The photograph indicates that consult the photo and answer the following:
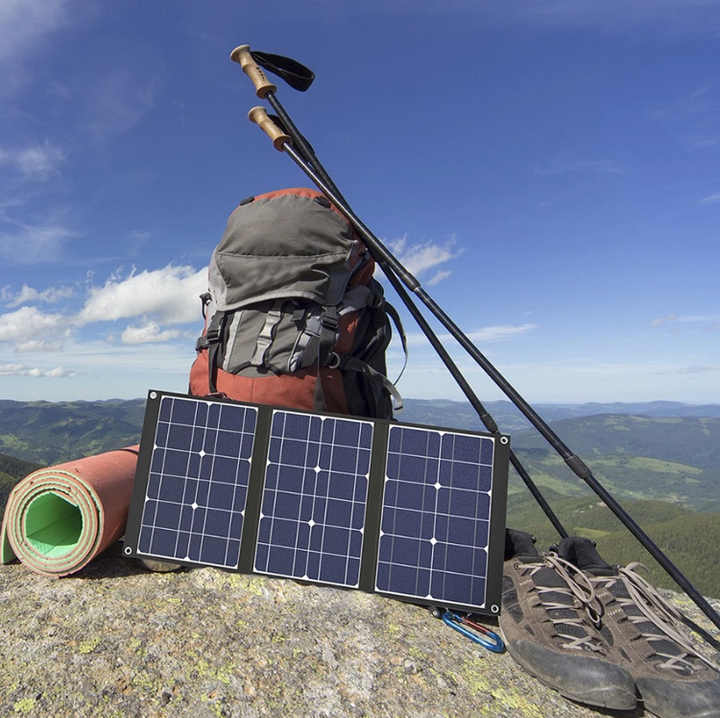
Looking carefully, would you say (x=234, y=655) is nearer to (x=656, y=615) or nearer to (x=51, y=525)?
(x=51, y=525)

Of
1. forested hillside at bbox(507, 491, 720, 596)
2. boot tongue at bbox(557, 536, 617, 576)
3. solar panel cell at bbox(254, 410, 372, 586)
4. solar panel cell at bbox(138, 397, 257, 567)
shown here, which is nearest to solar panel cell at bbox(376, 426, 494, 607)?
solar panel cell at bbox(254, 410, 372, 586)

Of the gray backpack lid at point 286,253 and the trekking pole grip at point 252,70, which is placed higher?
the trekking pole grip at point 252,70

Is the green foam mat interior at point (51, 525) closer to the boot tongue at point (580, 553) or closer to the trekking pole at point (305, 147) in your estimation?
the trekking pole at point (305, 147)

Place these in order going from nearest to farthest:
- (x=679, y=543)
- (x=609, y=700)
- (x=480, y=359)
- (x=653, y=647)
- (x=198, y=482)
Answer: (x=609, y=700) < (x=653, y=647) < (x=198, y=482) < (x=480, y=359) < (x=679, y=543)

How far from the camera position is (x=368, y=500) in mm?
4137

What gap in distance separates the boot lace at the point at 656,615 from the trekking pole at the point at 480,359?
0.39m

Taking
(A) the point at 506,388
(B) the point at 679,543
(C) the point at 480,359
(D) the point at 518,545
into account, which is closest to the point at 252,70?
(C) the point at 480,359

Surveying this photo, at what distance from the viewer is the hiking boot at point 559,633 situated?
2941 millimetres

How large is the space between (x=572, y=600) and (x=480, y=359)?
2529 millimetres

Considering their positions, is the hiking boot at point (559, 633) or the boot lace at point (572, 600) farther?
the boot lace at point (572, 600)

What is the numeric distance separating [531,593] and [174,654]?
2.70 m

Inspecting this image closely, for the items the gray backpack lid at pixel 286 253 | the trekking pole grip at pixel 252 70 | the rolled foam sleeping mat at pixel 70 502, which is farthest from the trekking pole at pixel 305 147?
the rolled foam sleeping mat at pixel 70 502

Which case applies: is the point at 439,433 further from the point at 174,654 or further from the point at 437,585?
the point at 174,654

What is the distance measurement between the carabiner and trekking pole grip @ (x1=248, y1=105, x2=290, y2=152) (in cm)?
580
